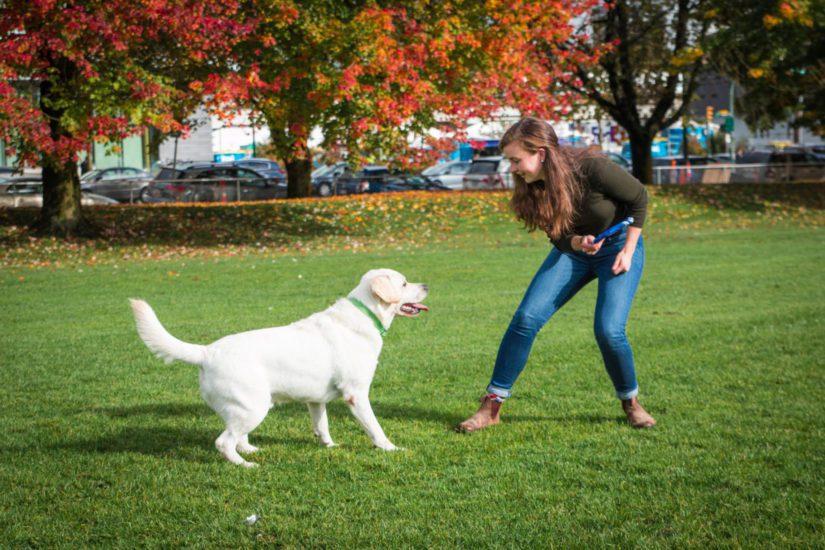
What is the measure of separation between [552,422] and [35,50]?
14.9 metres

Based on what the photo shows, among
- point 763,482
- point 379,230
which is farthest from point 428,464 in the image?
point 379,230

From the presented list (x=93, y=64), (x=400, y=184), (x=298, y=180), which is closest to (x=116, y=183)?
(x=298, y=180)

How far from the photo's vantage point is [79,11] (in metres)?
17.6

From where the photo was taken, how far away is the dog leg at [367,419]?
18.5 feet

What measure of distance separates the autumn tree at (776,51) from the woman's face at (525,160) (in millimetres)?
21651

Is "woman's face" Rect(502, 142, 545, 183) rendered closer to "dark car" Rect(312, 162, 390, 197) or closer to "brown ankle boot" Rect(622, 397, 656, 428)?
"brown ankle boot" Rect(622, 397, 656, 428)

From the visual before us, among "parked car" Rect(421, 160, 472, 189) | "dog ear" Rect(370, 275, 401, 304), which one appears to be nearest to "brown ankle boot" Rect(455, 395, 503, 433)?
"dog ear" Rect(370, 275, 401, 304)

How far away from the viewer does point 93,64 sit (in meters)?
18.6

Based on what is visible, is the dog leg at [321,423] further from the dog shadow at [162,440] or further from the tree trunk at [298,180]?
the tree trunk at [298,180]

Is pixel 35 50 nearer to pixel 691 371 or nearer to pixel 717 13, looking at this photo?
pixel 691 371

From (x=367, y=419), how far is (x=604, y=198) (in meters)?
2.05

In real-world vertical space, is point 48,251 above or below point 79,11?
below

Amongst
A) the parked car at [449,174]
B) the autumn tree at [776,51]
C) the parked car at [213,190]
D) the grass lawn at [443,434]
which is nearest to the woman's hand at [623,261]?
the grass lawn at [443,434]

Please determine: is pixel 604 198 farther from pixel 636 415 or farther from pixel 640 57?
pixel 640 57
